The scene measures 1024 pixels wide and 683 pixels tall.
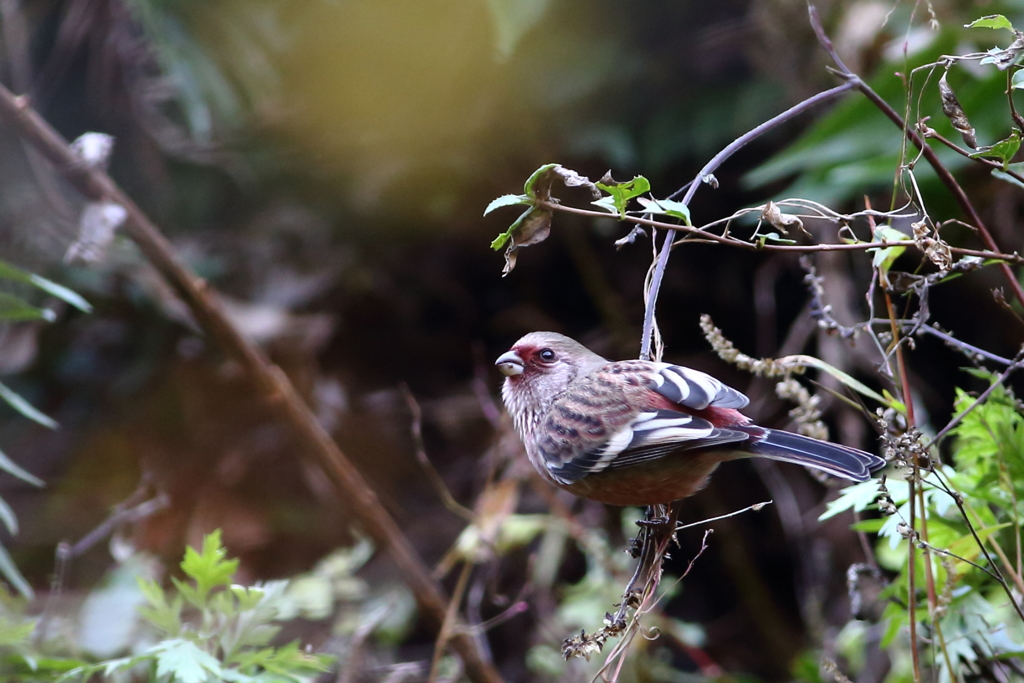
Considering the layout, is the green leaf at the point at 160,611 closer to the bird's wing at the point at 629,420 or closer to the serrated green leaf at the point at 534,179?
the bird's wing at the point at 629,420

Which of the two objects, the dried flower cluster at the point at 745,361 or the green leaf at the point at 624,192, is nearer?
the green leaf at the point at 624,192

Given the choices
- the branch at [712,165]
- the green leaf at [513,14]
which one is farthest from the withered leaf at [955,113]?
the green leaf at [513,14]

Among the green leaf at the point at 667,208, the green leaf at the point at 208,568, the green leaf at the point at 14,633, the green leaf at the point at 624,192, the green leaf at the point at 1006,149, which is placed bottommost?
the green leaf at the point at 208,568

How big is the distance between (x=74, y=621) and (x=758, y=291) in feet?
8.19

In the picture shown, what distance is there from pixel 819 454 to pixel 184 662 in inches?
45.2

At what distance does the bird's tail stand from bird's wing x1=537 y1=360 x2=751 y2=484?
0.06 metres

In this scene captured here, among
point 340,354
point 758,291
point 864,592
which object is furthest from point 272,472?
point 864,592

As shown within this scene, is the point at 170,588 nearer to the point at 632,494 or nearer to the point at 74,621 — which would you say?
the point at 74,621

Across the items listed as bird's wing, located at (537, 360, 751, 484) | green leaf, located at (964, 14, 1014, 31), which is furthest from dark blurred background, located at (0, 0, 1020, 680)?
green leaf, located at (964, 14, 1014, 31)

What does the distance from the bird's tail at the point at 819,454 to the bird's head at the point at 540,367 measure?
1.44 ft

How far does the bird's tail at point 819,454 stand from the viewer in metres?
1.35

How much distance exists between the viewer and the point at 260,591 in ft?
5.21

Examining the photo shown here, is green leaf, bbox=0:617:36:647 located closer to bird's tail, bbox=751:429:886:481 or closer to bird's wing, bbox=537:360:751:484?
bird's wing, bbox=537:360:751:484

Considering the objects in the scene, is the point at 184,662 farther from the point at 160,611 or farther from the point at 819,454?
the point at 819,454
